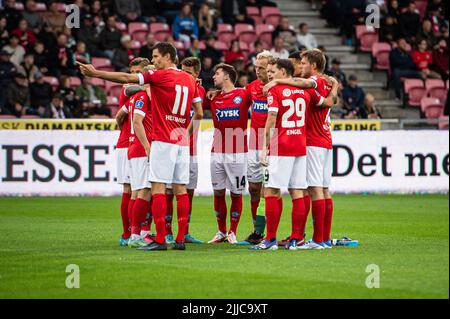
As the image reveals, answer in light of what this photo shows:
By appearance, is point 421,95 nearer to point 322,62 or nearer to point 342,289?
point 322,62

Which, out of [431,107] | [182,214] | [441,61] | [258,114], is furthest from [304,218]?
[441,61]

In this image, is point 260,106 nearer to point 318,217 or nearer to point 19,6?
point 318,217

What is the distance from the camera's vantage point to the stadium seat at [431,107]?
1061 inches

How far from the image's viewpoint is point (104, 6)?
26781 mm

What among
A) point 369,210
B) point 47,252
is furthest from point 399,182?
point 47,252

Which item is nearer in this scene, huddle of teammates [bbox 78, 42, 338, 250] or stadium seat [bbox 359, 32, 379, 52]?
huddle of teammates [bbox 78, 42, 338, 250]

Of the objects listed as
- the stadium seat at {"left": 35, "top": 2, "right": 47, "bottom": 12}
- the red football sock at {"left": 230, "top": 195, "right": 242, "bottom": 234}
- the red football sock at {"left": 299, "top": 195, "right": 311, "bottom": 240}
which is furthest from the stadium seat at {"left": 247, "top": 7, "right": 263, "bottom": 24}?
the red football sock at {"left": 299, "top": 195, "right": 311, "bottom": 240}

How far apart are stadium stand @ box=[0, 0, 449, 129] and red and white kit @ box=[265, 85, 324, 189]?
12.6 meters

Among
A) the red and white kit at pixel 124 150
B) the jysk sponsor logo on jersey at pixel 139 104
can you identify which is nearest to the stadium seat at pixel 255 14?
the red and white kit at pixel 124 150

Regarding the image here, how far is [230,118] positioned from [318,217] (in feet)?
6.86

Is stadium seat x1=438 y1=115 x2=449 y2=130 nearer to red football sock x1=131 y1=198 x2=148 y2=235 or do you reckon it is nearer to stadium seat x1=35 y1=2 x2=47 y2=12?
stadium seat x1=35 y1=2 x2=47 y2=12

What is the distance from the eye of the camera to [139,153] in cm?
1248

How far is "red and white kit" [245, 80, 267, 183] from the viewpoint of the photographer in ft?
42.5
